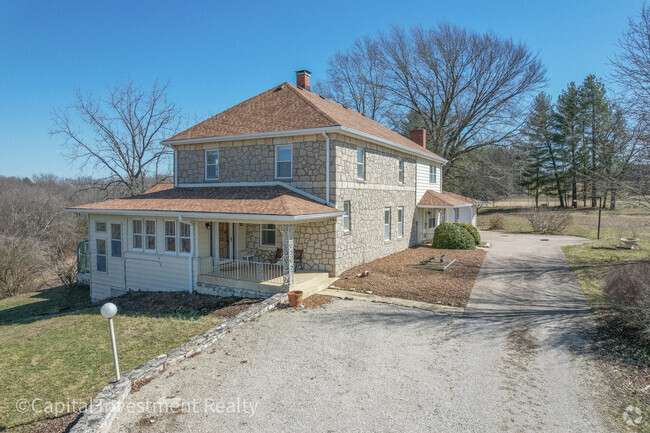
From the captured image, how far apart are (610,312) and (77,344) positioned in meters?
A: 12.9

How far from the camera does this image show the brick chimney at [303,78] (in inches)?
718

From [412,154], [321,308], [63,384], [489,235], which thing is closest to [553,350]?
[321,308]

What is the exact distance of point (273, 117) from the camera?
14773mm

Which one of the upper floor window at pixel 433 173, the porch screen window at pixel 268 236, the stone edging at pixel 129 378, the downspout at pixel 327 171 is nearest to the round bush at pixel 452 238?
the upper floor window at pixel 433 173

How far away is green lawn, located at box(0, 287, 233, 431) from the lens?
6.64 meters

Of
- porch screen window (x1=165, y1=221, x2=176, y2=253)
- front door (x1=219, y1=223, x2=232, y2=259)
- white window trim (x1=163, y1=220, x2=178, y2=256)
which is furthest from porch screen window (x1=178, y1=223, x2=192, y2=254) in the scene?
front door (x1=219, y1=223, x2=232, y2=259)

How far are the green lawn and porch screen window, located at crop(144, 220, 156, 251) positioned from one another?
5.92ft

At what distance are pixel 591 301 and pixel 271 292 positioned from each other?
9123 millimetres

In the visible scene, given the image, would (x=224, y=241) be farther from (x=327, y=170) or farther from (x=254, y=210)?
(x=327, y=170)

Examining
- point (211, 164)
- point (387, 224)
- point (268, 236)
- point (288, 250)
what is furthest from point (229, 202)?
point (387, 224)

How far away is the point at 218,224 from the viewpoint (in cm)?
1341

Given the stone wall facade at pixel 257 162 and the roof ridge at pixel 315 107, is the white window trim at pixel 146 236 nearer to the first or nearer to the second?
the stone wall facade at pixel 257 162

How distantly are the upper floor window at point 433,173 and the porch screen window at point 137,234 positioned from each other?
16.4 meters

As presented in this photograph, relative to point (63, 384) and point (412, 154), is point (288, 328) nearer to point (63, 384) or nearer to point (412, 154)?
point (63, 384)
